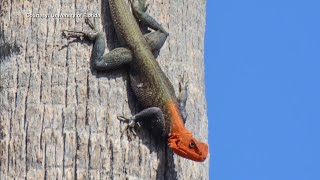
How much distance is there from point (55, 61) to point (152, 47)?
0.71 metres

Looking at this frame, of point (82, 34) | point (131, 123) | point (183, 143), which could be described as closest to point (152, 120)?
point (183, 143)

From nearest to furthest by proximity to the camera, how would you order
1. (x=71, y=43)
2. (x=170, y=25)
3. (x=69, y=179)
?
1. (x=69, y=179)
2. (x=71, y=43)
3. (x=170, y=25)

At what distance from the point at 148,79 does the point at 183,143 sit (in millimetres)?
629

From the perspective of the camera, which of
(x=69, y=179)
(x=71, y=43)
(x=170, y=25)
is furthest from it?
(x=170, y=25)

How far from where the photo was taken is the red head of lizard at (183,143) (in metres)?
5.05

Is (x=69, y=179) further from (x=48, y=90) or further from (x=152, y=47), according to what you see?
(x=152, y=47)

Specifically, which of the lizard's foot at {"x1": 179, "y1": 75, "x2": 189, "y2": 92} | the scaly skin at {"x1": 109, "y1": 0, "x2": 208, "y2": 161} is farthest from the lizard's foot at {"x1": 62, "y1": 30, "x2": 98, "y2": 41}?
the lizard's foot at {"x1": 179, "y1": 75, "x2": 189, "y2": 92}

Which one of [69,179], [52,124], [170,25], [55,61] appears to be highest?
[170,25]

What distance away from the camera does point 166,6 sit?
17.7 feet

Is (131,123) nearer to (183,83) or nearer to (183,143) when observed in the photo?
(183,143)

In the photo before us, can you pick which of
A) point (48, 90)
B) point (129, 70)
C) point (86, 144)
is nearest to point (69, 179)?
point (86, 144)

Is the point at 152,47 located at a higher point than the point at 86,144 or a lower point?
higher

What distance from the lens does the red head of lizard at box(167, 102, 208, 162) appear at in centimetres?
505

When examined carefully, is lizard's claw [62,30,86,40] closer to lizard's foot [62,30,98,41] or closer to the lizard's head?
lizard's foot [62,30,98,41]
